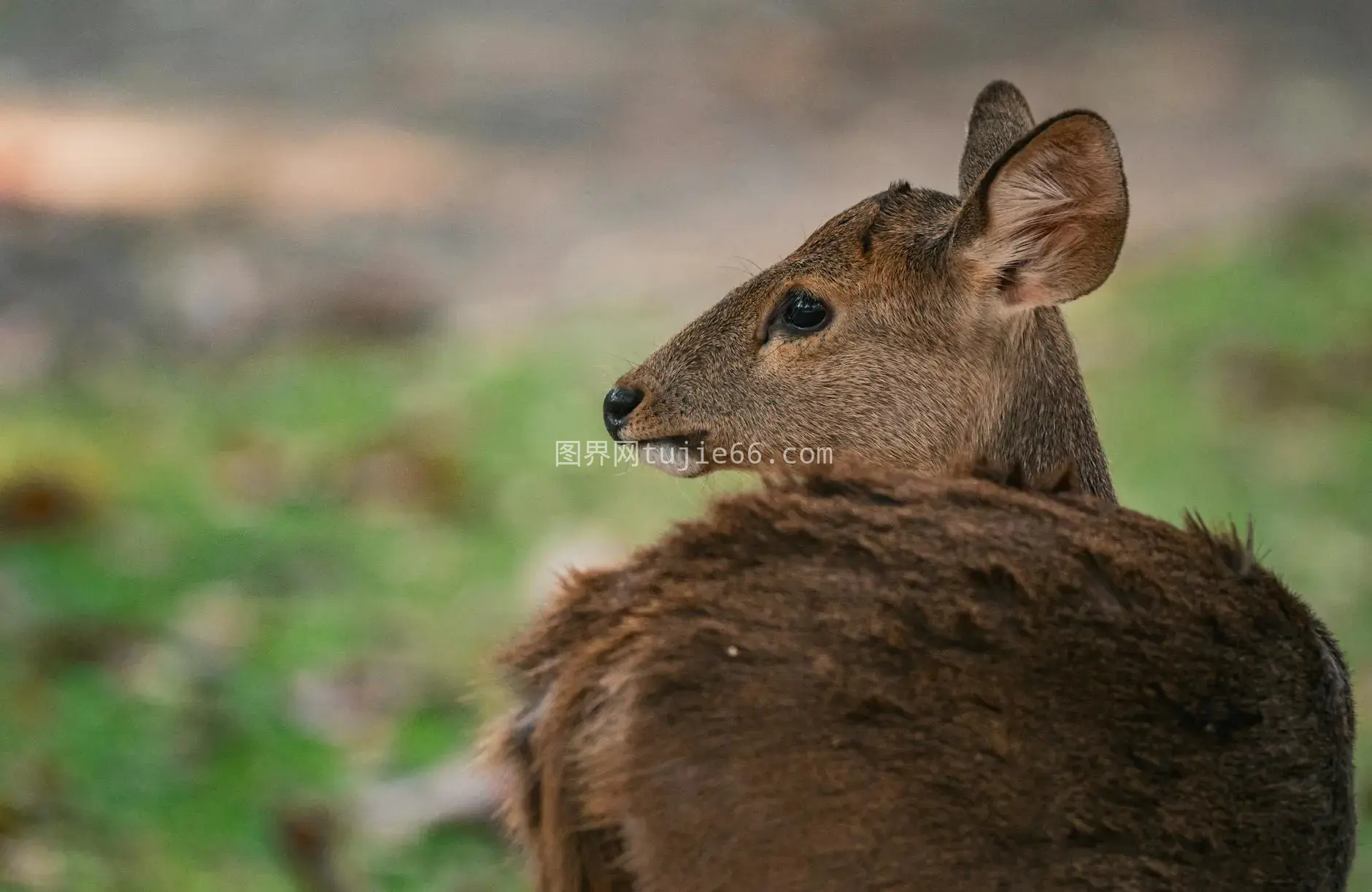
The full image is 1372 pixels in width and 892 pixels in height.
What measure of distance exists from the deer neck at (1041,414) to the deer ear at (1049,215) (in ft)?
0.27

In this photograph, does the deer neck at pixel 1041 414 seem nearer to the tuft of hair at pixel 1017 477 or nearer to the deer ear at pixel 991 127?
the deer ear at pixel 991 127

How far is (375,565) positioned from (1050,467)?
111 inches

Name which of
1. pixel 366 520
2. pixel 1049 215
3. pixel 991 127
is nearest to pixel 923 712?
pixel 1049 215

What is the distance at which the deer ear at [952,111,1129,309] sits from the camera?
7.67 feet

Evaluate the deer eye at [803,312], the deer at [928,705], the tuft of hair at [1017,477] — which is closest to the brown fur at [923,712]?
the deer at [928,705]

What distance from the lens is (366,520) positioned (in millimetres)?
5250

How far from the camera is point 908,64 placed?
8477 mm

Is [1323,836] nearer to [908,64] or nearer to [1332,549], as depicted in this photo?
[1332,549]

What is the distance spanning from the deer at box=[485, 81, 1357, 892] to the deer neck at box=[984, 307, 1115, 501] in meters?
0.47

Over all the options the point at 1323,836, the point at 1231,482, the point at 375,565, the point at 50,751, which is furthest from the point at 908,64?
the point at 1323,836

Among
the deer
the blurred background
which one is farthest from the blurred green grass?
the deer

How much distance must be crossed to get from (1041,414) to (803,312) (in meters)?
0.39

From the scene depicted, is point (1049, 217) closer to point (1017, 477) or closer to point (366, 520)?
point (1017, 477)

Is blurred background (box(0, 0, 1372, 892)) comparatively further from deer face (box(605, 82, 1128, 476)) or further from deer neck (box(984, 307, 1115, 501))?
deer neck (box(984, 307, 1115, 501))
